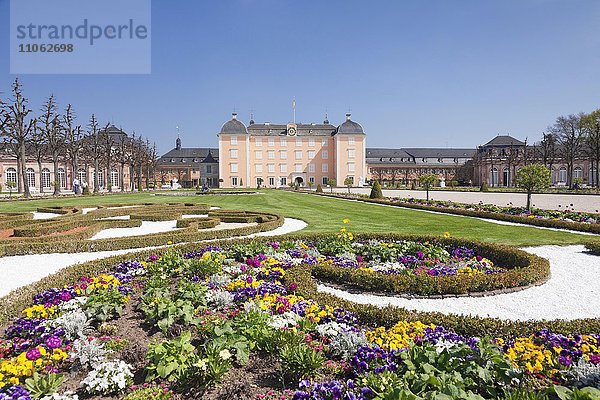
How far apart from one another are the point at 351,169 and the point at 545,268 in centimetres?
6195

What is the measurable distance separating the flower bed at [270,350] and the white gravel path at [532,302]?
3.02 ft

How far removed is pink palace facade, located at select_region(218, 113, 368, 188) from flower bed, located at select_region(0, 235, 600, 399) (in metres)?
61.5

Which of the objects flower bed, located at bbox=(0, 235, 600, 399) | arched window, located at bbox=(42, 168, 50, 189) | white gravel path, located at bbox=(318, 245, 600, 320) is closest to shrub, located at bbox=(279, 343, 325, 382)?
flower bed, located at bbox=(0, 235, 600, 399)

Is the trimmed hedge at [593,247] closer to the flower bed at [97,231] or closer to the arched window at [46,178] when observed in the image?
the flower bed at [97,231]

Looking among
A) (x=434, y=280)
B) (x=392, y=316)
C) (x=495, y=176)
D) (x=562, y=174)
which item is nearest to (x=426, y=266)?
(x=434, y=280)

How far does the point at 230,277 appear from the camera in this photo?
618cm

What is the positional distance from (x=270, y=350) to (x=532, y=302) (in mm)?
4107

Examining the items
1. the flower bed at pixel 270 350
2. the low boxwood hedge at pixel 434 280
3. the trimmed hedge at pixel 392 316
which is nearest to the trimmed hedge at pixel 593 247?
the low boxwood hedge at pixel 434 280

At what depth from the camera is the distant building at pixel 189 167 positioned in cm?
7688

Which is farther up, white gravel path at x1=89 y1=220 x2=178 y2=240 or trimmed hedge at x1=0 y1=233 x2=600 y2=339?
white gravel path at x1=89 y1=220 x2=178 y2=240

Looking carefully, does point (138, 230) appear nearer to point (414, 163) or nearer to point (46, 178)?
point (46, 178)

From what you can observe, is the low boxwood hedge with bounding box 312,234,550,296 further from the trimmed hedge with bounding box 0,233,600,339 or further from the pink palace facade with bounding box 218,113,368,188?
the pink palace facade with bounding box 218,113,368,188

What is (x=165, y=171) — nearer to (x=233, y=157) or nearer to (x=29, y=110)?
(x=233, y=157)

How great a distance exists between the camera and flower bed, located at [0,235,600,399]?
286 centimetres
